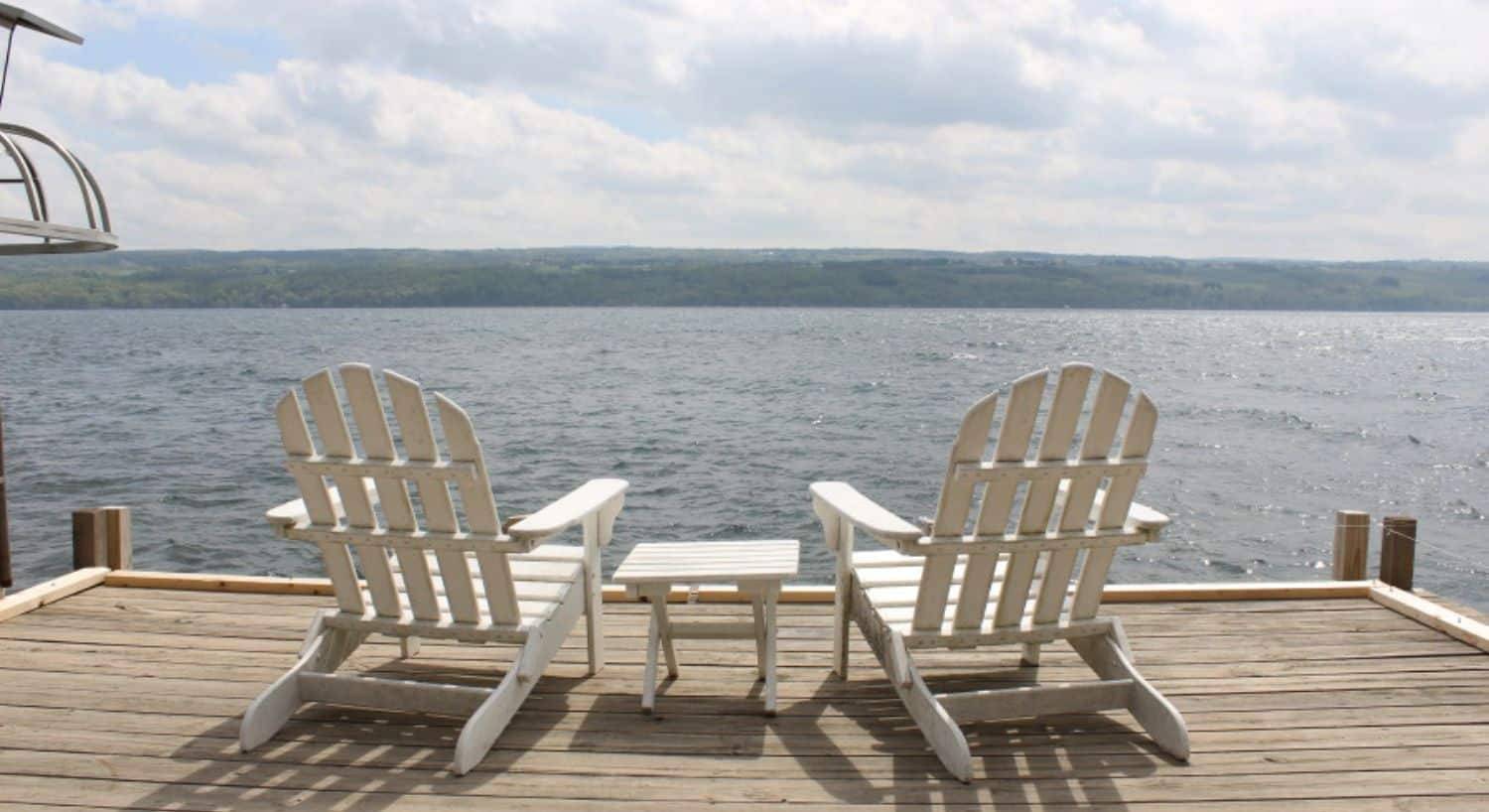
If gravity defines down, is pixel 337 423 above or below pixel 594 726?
above

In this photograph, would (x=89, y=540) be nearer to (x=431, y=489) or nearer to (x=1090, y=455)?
(x=431, y=489)

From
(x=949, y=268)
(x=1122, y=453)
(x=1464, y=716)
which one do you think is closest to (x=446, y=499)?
(x=1122, y=453)

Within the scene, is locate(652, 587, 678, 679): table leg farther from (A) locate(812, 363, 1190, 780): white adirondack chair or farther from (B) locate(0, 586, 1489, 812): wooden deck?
(A) locate(812, 363, 1190, 780): white adirondack chair

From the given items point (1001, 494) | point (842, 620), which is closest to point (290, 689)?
point (842, 620)

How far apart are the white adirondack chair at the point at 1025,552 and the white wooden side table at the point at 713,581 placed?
298 millimetres

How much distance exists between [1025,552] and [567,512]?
50.9 inches

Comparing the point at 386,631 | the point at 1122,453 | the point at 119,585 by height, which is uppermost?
the point at 1122,453

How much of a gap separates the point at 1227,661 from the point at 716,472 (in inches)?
524

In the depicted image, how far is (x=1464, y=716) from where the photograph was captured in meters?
3.24

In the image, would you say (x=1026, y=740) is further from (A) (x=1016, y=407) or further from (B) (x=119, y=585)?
(B) (x=119, y=585)

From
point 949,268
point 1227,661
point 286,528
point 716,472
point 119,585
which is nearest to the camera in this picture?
point 286,528

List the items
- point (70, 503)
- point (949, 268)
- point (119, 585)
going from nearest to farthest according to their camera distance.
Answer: point (119, 585)
point (70, 503)
point (949, 268)

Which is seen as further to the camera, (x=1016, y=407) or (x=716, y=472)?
(x=716, y=472)

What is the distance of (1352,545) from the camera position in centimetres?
462
